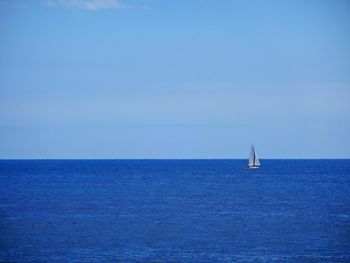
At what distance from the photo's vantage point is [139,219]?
217 feet

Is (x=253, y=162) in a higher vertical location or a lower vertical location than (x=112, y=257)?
higher

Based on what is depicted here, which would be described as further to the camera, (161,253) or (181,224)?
(181,224)

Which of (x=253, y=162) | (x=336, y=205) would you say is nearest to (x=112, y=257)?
(x=336, y=205)

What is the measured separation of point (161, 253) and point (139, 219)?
19057mm

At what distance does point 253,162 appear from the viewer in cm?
17238

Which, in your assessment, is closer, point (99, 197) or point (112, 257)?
point (112, 257)

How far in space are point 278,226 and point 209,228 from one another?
7.17m

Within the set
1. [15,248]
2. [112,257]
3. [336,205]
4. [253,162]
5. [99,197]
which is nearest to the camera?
[112,257]

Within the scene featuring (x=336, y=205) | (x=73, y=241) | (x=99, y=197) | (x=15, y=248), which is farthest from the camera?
(x=99, y=197)

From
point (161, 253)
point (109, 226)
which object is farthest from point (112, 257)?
point (109, 226)

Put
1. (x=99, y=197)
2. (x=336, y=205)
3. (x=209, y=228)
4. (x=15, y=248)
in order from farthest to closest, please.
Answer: (x=99, y=197)
(x=336, y=205)
(x=209, y=228)
(x=15, y=248)

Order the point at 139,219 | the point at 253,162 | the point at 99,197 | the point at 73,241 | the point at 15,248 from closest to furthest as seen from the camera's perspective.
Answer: the point at 15,248, the point at 73,241, the point at 139,219, the point at 99,197, the point at 253,162

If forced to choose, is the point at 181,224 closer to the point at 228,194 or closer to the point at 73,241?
the point at 73,241

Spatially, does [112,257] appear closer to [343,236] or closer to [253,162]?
[343,236]
